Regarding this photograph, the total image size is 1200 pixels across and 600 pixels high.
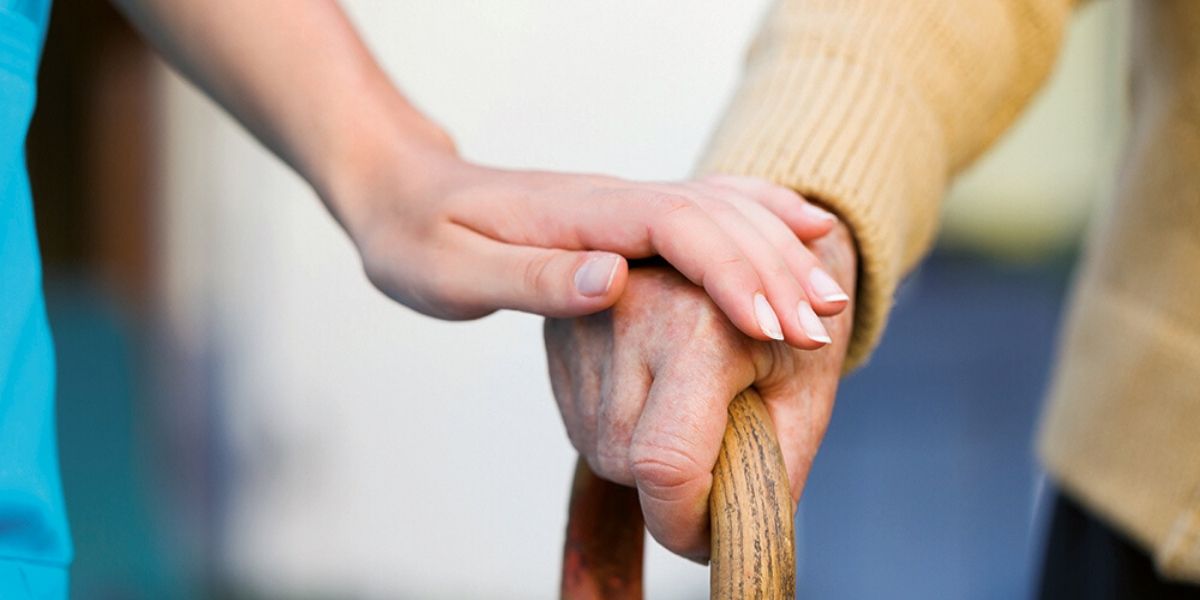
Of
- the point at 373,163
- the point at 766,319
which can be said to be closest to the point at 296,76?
the point at 373,163

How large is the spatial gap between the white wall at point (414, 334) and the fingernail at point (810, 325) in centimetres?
193

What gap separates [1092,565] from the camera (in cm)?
97

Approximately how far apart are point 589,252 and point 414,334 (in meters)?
2.14

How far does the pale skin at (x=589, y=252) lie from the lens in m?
0.52

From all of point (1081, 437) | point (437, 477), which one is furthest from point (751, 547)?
point (437, 477)

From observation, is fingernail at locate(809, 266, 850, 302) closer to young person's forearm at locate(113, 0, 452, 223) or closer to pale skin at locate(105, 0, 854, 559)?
pale skin at locate(105, 0, 854, 559)

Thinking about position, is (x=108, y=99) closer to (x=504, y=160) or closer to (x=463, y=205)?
(x=504, y=160)

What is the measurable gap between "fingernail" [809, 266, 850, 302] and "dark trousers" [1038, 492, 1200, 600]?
51 centimetres

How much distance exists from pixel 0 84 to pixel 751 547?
36 cm

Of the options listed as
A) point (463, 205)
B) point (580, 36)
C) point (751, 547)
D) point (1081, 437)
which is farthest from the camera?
point (580, 36)

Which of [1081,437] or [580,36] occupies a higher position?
[580,36]

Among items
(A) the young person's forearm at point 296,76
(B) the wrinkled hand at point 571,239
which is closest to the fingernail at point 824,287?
(B) the wrinkled hand at point 571,239

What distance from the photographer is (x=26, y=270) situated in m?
0.53

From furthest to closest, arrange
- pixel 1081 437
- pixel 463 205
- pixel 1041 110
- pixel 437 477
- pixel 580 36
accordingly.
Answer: pixel 1041 110 → pixel 437 477 → pixel 580 36 → pixel 1081 437 → pixel 463 205
